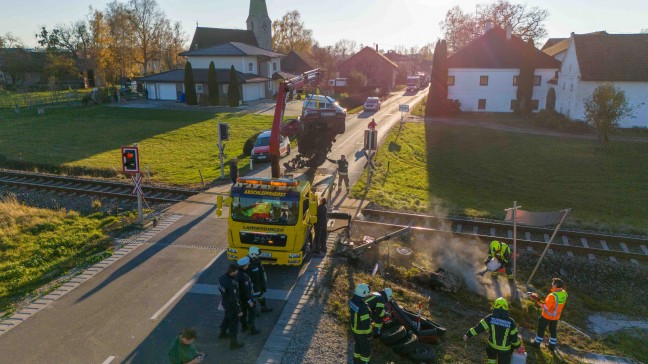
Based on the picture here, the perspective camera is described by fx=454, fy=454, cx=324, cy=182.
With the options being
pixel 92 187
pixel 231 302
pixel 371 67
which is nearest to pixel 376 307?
pixel 231 302

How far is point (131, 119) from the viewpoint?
4212 centimetres

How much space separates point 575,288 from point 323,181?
11333 millimetres

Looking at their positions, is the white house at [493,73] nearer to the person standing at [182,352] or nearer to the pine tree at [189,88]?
the pine tree at [189,88]

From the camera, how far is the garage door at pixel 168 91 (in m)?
55.0

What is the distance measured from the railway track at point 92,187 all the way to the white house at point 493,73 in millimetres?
37523

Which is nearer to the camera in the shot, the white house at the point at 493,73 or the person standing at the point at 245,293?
the person standing at the point at 245,293

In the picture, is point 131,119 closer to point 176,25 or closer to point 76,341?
point 76,341

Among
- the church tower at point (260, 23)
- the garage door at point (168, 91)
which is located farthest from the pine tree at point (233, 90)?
the church tower at point (260, 23)

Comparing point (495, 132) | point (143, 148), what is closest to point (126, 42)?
point (143, 148)

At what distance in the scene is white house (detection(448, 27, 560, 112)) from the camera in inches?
1895

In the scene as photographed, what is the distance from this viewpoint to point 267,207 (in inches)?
464

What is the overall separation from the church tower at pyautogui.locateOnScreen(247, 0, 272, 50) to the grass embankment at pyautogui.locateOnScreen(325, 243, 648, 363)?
65345mm

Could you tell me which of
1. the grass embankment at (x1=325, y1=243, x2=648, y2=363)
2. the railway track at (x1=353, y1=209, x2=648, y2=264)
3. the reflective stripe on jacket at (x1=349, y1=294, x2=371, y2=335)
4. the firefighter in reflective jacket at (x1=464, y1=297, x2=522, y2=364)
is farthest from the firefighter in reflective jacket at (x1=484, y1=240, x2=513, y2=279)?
the reflective stripe on jacket at (x1=349, y1=294, x2=371, y2=335)

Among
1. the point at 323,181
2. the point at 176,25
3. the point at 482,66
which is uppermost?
the point at 176,25
